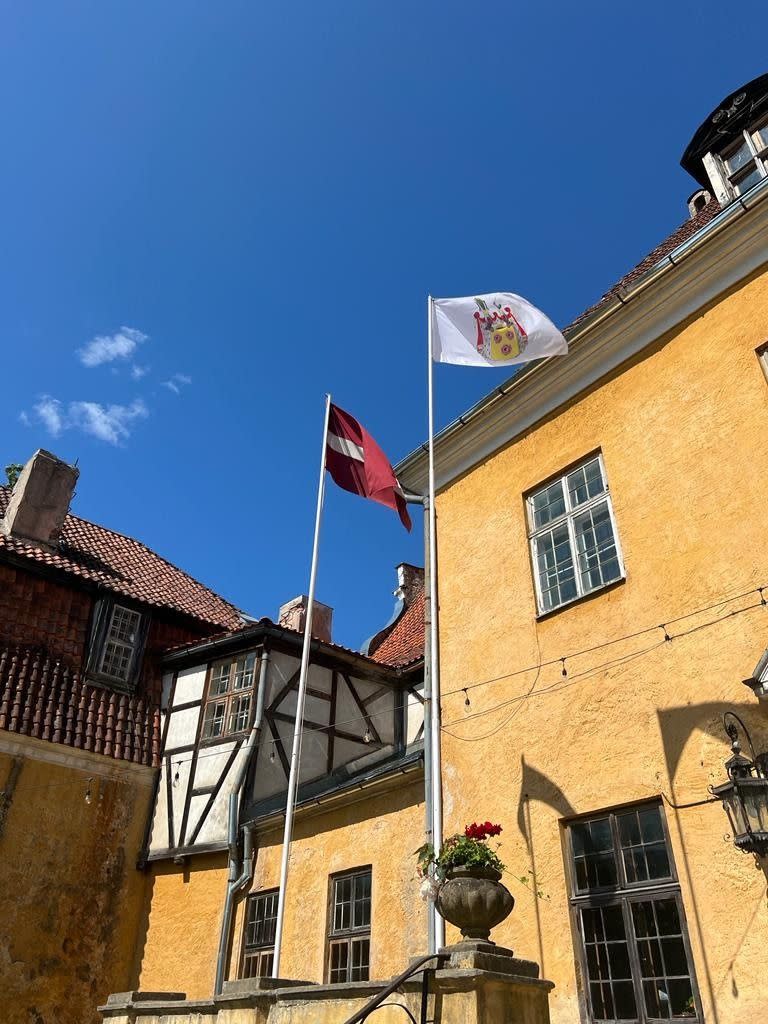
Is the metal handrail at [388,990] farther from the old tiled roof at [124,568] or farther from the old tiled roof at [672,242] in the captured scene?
→ the old tiled roof at [124,568]

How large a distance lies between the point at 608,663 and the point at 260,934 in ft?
22.9

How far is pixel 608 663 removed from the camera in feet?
22.2

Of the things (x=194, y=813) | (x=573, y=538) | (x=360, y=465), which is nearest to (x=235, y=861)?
(x=194, y=813)

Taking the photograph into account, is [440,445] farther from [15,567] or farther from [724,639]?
[15,567]

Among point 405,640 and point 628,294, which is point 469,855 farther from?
point 405,640

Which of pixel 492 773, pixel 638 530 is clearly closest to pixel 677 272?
pixel 638 530

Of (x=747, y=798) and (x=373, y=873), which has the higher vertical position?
(x=373, y=873)

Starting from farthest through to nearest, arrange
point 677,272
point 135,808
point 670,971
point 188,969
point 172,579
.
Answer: point 172,579 < point 135,808 < point 188,969 < point 677,272 < point 670,971

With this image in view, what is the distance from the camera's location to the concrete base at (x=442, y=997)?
13.6 feet

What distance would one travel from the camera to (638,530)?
23.1 feet

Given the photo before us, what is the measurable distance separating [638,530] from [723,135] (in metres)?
5.69

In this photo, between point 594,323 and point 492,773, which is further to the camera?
point 594,323

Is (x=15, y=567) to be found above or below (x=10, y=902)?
above

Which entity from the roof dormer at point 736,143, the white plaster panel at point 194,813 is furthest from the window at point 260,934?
Result: the roof dormer at point 736,143
